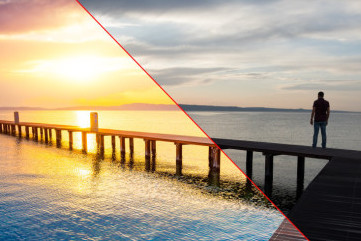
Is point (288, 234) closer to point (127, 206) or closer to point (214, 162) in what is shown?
point (127, 206)

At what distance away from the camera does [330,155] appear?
1174 cm

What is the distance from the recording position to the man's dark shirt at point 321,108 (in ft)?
39.2

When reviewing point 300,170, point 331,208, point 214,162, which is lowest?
point 214,162

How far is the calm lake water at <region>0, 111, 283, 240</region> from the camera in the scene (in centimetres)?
909

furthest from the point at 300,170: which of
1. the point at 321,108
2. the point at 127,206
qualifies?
the point at 127,206

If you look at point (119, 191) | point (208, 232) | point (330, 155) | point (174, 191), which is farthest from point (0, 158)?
point (330, 155)

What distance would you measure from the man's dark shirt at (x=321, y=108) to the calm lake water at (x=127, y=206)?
12.1 feet

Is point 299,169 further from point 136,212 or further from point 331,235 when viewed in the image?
point 331,235

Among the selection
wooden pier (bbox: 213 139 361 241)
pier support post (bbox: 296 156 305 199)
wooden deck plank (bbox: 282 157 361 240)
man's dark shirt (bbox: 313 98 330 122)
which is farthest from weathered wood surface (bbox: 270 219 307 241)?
pier support post (bbox: 296 156 305 199)

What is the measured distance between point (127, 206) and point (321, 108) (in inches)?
303

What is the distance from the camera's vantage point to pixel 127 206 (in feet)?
Result: 37.2

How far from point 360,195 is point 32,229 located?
8.40m

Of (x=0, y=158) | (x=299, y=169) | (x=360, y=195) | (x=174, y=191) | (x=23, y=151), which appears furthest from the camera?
(x=23, y=151)

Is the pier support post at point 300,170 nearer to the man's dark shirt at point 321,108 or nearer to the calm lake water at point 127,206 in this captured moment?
the calm lake water at point 127,206
